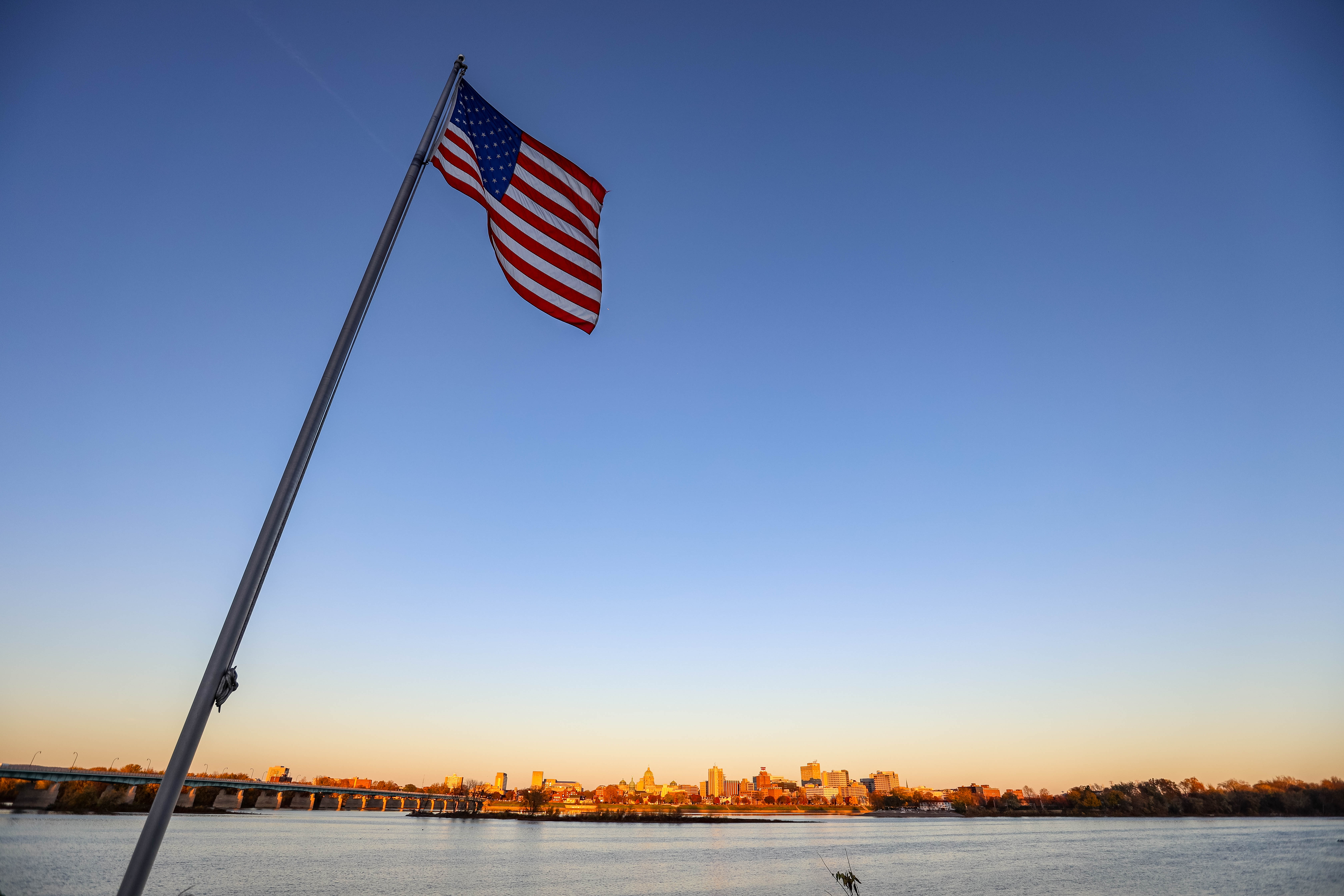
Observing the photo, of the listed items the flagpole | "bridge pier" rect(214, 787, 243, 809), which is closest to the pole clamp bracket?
the flagpole

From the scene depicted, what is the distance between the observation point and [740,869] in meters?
66.5

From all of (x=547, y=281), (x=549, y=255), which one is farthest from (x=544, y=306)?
(x=549, y=255)

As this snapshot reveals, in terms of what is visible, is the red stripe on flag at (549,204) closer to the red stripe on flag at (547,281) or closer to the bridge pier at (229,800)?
the red stripe on flag at (547,281)

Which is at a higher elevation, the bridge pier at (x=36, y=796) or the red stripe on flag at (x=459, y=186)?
the red stripe on flag at (x=459, y=186)

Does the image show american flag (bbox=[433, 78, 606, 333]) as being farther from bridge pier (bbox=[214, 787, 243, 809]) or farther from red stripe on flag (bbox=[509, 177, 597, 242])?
bridge pier (bbox=[214, 787, 243, 809])

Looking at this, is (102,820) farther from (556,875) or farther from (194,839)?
(556,875)

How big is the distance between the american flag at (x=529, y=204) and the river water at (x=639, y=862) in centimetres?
4917

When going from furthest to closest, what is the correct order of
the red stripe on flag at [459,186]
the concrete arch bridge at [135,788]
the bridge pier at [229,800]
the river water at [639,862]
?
the bridge pier at [229,800] → the concrete arch bridge at [135,788] → the river water at [639,862] → the red stripe on flag at [459,186]

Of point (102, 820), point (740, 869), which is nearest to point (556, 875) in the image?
point (740, 869)

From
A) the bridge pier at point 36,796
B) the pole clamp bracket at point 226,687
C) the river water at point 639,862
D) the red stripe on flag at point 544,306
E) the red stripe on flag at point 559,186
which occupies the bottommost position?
the river water at point 639,862

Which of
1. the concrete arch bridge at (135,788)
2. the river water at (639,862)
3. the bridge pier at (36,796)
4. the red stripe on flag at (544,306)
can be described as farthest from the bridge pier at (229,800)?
the red stripe on flag at (544,306)

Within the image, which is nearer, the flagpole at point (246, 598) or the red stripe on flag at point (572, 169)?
the flagpole at point (246, 598)

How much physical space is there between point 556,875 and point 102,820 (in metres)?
110

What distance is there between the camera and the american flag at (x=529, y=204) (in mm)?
8375
